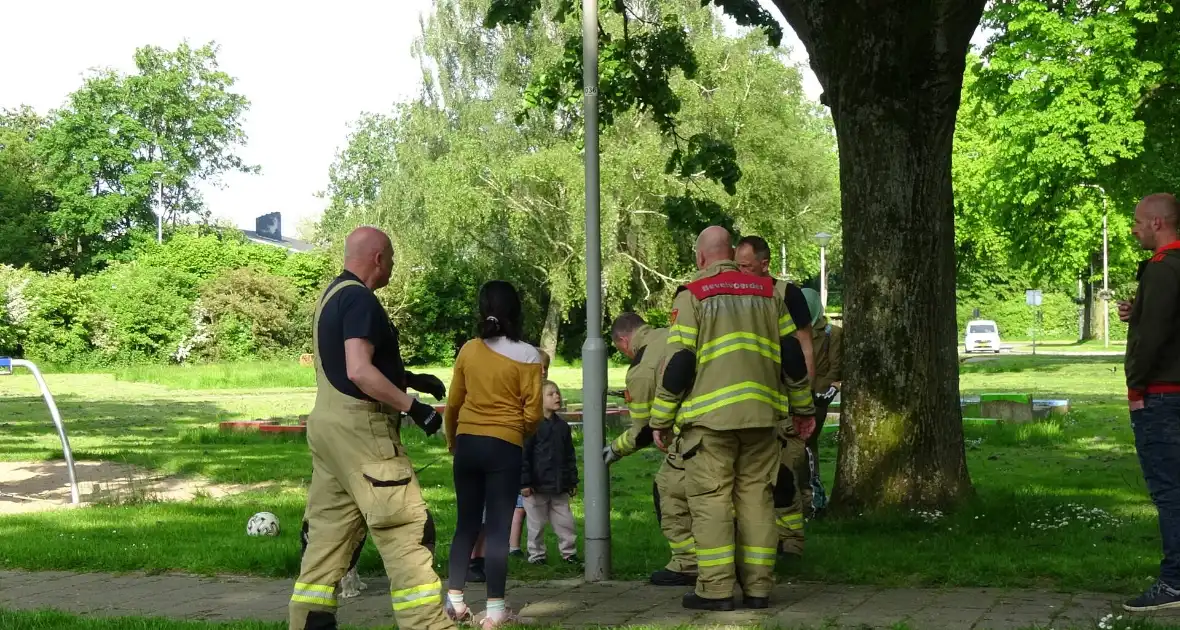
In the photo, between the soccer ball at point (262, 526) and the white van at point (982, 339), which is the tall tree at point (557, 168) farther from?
the soccer ball at point (262, 526)

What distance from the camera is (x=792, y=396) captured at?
7578 millimetres

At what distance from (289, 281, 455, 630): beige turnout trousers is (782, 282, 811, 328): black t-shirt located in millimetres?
2740

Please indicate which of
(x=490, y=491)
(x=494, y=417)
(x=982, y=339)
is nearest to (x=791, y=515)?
(x=490, y=491)

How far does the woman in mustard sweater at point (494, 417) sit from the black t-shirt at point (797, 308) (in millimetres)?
1591

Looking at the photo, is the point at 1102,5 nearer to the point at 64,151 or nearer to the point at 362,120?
the point at 64,151

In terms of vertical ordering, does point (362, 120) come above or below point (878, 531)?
above

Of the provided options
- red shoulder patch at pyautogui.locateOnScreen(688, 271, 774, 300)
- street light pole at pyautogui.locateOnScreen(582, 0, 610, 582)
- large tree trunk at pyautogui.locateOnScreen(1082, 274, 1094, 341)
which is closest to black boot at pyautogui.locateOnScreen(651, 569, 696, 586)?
street light pole at pyautogui.locateOnScreen(582, 0, 610, 582)

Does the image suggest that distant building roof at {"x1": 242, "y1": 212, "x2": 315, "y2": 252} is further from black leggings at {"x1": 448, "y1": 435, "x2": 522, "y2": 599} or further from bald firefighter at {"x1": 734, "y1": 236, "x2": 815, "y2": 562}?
black leggings at {"x1": 448, "y1": 435, "x2": 522, "y2": 599}

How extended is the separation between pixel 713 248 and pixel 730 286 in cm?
35

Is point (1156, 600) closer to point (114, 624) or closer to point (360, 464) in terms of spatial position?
point (360, 464)

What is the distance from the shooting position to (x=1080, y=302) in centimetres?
7981

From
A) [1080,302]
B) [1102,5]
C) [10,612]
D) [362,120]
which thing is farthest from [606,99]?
[362,120]

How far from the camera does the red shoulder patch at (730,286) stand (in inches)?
287

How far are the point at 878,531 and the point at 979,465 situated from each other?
5746 millimetres
